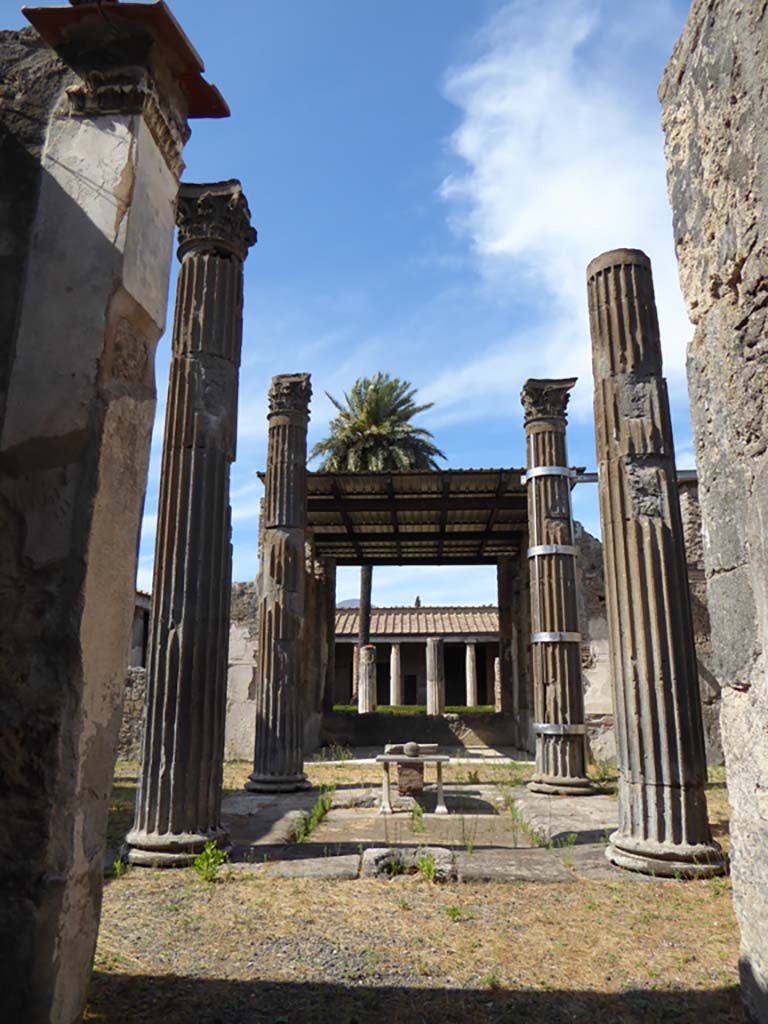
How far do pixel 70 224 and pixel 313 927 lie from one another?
159 inches

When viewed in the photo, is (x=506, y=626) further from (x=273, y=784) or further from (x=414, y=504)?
(x=273, y=784)

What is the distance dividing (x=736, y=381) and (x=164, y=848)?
5485 mm

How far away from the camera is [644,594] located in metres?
6.38

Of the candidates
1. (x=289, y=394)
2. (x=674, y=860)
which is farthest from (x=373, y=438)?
(x=674, y=860)

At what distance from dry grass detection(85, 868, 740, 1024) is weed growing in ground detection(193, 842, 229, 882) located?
0.09 metres

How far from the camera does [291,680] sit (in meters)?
10.7

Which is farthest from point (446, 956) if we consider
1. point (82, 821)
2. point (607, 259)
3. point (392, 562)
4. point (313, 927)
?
point (392, 562)

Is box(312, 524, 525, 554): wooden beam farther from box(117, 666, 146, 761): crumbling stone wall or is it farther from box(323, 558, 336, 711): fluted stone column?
box(117, 666, 146, 761): crumbling stone wall

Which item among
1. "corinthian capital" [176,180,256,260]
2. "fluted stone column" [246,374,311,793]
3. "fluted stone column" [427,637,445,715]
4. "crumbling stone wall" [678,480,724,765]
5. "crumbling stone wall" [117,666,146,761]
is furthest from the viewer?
"fluted stone column" [427,637,445,715]

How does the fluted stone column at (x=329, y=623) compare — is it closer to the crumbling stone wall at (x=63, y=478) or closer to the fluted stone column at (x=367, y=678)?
the fluted stone column at (x=367, y=678)

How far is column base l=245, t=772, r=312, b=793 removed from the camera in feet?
33.3

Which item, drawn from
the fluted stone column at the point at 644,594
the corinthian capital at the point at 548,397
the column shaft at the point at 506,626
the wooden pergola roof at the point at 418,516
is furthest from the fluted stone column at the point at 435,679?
the fluted stone column at the point at 644,594

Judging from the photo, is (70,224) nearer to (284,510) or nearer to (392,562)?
(284,510)

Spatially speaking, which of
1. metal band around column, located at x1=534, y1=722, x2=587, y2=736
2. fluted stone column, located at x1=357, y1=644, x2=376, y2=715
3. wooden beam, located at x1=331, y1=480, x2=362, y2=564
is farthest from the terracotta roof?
metal band around column, located at x1=534, y1=722, x2=587, y2=736
